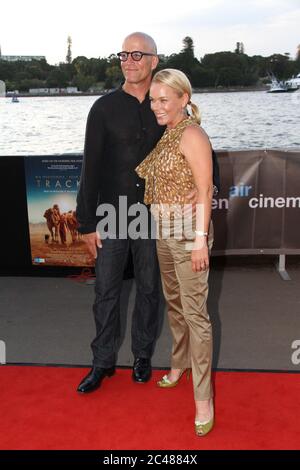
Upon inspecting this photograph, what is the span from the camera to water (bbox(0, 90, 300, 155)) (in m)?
42.7

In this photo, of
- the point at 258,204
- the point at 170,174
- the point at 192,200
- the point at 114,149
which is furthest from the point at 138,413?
the point at 258,204

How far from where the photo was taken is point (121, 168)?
3.42 metres

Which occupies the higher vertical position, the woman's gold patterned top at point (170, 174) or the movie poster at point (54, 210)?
the woman's gold patterned top at point (170, 174)

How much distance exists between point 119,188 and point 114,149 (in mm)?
249

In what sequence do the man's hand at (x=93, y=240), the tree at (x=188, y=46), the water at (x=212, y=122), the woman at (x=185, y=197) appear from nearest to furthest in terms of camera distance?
1. the woman at (x=185, y=197)
2. the man's hand at (x=93, y=240)
3. the tree at (x=188, y=46)
4. the water at (x=212, y=122)

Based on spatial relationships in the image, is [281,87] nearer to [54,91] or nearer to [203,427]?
[54,91]

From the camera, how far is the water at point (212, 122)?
42656mm

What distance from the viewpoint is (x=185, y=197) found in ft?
9.81

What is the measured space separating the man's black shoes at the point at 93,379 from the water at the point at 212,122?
3504cm

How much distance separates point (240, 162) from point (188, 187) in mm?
3179

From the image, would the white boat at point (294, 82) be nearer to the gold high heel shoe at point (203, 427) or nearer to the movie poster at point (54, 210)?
the movie poster at point (54, 210)

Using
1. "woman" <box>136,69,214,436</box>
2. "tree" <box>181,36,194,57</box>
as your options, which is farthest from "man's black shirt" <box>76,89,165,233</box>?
"tree" <box>181,36,194,57</box>

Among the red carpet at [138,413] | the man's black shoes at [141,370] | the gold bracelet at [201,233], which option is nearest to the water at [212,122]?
the man's black shoes at [141,370]

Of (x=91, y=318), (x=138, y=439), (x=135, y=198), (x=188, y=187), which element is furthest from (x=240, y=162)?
(x=138, y=439)
